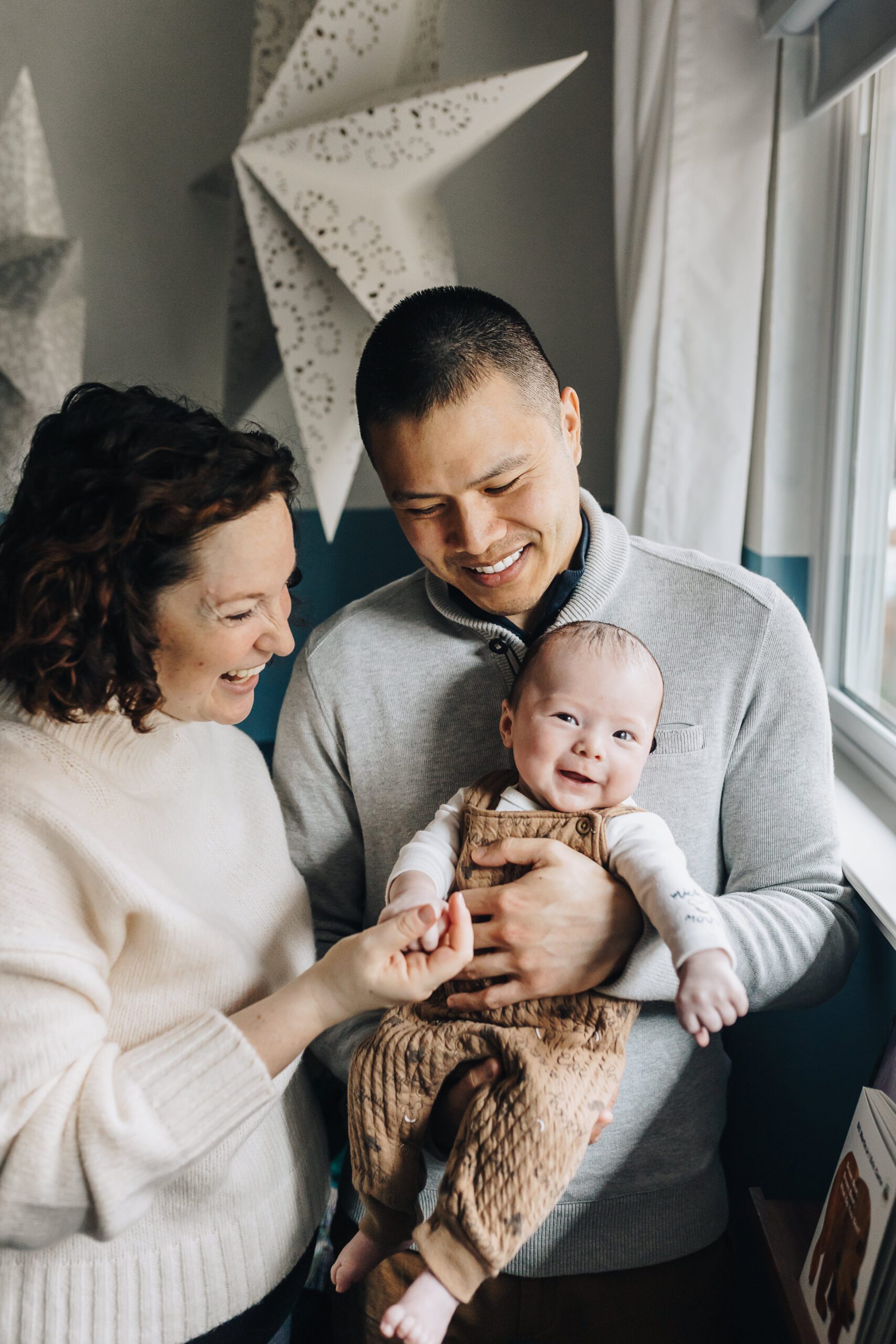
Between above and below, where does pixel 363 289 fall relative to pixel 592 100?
below

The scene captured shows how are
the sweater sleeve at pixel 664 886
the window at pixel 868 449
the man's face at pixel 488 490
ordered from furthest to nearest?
the window at pixel 868 449 → the man's face at pixel 488 490 → the sweater sleeve at pixel 664 886

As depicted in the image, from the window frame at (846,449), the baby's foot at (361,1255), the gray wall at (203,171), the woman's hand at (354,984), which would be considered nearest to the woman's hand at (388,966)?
the woman's hand at (354,984)

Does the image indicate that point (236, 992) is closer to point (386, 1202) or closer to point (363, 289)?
point (386, 1202)

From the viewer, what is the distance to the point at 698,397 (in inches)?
72.2

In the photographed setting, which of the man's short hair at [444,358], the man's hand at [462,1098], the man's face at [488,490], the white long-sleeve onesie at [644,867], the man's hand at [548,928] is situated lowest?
the man's hand at [462,1098]

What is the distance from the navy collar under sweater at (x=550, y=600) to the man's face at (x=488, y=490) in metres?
0.03

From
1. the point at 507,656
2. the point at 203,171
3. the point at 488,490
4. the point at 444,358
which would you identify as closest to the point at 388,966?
the point at 507,656

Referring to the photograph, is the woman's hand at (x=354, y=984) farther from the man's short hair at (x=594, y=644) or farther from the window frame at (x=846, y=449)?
the window frame at (x=846, y=449)

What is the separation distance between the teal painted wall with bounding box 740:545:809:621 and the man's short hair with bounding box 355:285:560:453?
69 centimetres

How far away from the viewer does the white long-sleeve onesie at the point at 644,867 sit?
1.08m

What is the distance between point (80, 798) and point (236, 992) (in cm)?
31

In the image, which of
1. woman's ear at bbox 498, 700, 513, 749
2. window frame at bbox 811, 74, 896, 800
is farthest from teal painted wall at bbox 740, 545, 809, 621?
woman's ear at bbox 498, 700, 513, 749

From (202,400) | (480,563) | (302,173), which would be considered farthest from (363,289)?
(480,563)

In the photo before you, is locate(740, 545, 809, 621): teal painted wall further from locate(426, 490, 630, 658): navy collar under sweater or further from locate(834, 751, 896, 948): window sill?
locate(426, 490, 630, 658): navy collar under sweater
